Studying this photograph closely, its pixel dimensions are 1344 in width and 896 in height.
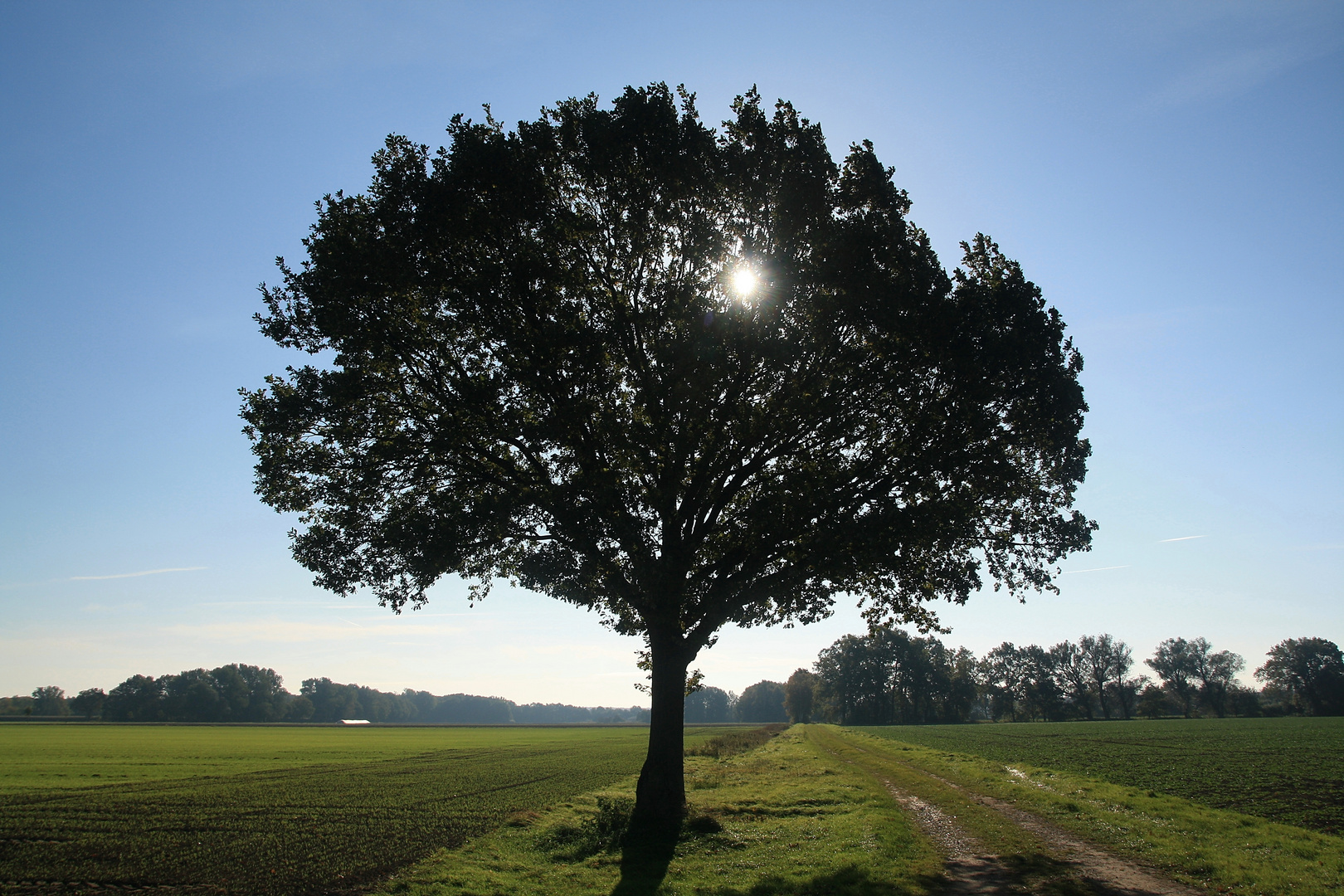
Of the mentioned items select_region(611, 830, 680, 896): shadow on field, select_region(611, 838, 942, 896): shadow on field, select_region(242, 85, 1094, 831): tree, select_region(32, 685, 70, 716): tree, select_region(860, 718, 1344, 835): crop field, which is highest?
select_region(242, 85, 1094, 831): tree

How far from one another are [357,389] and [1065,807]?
23.9 meters

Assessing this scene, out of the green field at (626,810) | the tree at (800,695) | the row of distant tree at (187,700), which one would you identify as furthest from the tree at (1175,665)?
the row of distant tree at (187,700)

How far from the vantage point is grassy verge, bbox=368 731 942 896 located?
12.4 meters

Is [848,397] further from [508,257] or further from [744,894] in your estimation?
[744,894]

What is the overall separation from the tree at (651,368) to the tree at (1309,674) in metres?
168

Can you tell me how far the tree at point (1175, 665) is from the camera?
162000mm

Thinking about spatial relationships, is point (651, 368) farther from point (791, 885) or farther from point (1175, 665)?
point (1175, 665)

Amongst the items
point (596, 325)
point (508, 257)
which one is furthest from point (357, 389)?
point (596, 325)

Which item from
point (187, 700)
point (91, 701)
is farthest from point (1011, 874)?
point (91, 701)

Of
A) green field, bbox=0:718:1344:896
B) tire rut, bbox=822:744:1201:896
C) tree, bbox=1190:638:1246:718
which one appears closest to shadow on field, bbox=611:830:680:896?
green field, bbox=0:718:1344:896

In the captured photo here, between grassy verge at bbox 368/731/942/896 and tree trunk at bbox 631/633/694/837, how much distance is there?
786mm

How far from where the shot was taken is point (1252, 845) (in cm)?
1506

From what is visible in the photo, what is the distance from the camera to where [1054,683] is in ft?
509

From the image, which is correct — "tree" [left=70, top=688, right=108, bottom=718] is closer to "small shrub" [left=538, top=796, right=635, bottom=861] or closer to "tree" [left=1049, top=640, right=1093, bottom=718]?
"small shrub" [left=538, top=796, right=635, bottom=861]
